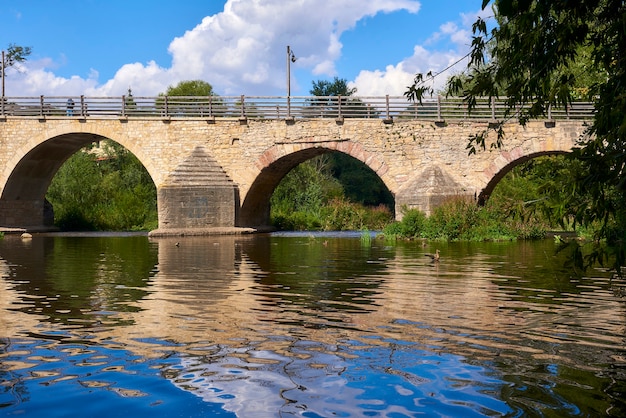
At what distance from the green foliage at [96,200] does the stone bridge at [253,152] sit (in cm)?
366

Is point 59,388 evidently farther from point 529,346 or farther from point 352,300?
point 352,300

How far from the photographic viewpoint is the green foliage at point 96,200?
3456 cm

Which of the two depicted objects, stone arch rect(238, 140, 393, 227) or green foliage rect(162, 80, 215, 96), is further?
green foliage rect(162, 80, 215, 96)

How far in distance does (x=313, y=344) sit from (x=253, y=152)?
21.4m

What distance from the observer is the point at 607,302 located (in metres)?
8.94

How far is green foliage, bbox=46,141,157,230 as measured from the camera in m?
34.6

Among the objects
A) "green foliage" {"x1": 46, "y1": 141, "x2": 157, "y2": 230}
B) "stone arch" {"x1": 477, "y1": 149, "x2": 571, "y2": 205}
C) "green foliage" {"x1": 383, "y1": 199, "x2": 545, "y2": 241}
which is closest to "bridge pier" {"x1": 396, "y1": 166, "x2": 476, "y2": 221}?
"green foliage" {"x1": 383, "y1": 199, "x2": 545, "y2": 241}

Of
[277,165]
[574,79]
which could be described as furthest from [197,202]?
[574,79]

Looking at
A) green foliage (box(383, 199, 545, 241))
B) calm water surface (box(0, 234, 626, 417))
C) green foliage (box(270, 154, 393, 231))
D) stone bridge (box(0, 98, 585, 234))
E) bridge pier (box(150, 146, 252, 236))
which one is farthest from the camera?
green foliage (box(270, 154, 393, 231))

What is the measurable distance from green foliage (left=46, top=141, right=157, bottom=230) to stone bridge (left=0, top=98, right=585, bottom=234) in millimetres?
3657

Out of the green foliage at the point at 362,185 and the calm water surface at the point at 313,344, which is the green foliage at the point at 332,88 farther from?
the calm water surface at the point at 313,344

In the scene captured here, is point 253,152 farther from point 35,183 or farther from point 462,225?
point 35,183

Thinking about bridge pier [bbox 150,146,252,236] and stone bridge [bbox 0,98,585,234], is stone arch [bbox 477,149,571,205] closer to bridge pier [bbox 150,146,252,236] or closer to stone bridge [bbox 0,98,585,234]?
stone bridge [bbox 0,98,585,234]

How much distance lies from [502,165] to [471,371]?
2008cm
